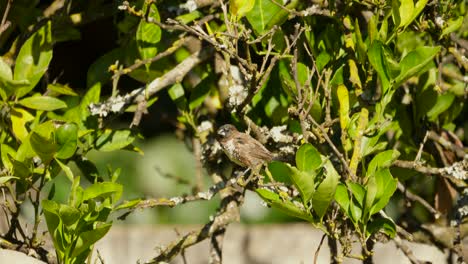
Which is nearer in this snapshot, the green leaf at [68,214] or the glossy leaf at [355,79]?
the green leaf at [68,214]

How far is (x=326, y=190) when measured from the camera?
6.41 ft

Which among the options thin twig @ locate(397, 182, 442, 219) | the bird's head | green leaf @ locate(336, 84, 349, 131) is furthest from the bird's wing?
thin twig @ locate(397, 182, 442, 219)

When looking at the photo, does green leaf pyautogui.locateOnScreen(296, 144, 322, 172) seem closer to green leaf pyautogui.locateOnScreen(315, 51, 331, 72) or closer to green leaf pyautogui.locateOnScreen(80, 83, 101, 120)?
green leaf pyautogui.locateOnScreen(315, 51, 331, 72)

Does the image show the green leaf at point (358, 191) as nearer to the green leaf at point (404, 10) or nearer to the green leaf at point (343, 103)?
the green leaf at point (343, 103)

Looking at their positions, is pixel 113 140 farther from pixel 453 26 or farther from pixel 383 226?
pixel 453 26

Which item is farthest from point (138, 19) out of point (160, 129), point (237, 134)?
point (160, 129)

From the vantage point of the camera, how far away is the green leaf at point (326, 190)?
1.95 meters

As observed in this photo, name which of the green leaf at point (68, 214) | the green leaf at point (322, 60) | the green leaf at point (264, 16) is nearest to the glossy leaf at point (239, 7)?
the green leaf at point (264, 16)

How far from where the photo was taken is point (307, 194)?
1.99 meters

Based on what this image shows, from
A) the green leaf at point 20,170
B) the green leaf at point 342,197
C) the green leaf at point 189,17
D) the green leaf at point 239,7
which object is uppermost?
the green leaf at point 239,7

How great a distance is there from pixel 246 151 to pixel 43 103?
1.75 ft

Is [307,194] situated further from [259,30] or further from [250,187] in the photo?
[259,30]

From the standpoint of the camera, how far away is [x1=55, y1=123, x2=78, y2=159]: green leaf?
84.1 inches

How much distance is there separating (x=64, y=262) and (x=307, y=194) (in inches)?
23.1
